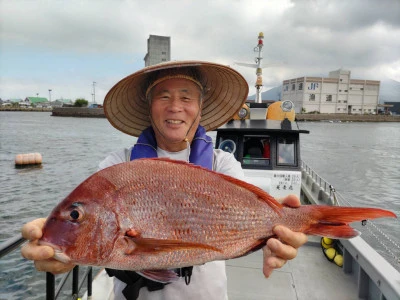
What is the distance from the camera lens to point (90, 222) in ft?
4.66

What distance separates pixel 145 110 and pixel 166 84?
2.37 feet

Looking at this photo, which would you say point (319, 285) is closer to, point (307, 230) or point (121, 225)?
point (307, 230)

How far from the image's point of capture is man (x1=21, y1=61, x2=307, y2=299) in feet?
5.33

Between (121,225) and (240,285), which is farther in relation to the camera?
(240,285)

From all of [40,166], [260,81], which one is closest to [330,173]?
[260,81]

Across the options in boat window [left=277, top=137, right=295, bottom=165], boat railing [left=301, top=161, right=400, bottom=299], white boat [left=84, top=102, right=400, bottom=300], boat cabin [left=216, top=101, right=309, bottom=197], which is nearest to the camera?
boat railing [left=301, top=161, right=400, bottom=299]

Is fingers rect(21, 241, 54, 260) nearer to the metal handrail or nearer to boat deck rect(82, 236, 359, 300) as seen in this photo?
the metal handrail

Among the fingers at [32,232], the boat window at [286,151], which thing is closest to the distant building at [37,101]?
the boat window at [286,151]

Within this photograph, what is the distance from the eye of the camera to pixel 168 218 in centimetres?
150

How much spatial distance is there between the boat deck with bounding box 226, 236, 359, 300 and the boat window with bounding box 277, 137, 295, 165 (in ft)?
7.43

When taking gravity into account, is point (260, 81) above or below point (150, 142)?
above

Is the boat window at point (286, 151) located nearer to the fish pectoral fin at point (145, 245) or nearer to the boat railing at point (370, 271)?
the boat railing at point (370, 271)

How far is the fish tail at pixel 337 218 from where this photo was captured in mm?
1479

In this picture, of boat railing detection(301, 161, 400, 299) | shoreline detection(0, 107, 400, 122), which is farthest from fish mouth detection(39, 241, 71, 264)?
shoreline detection(0, 107, 400, 122)
